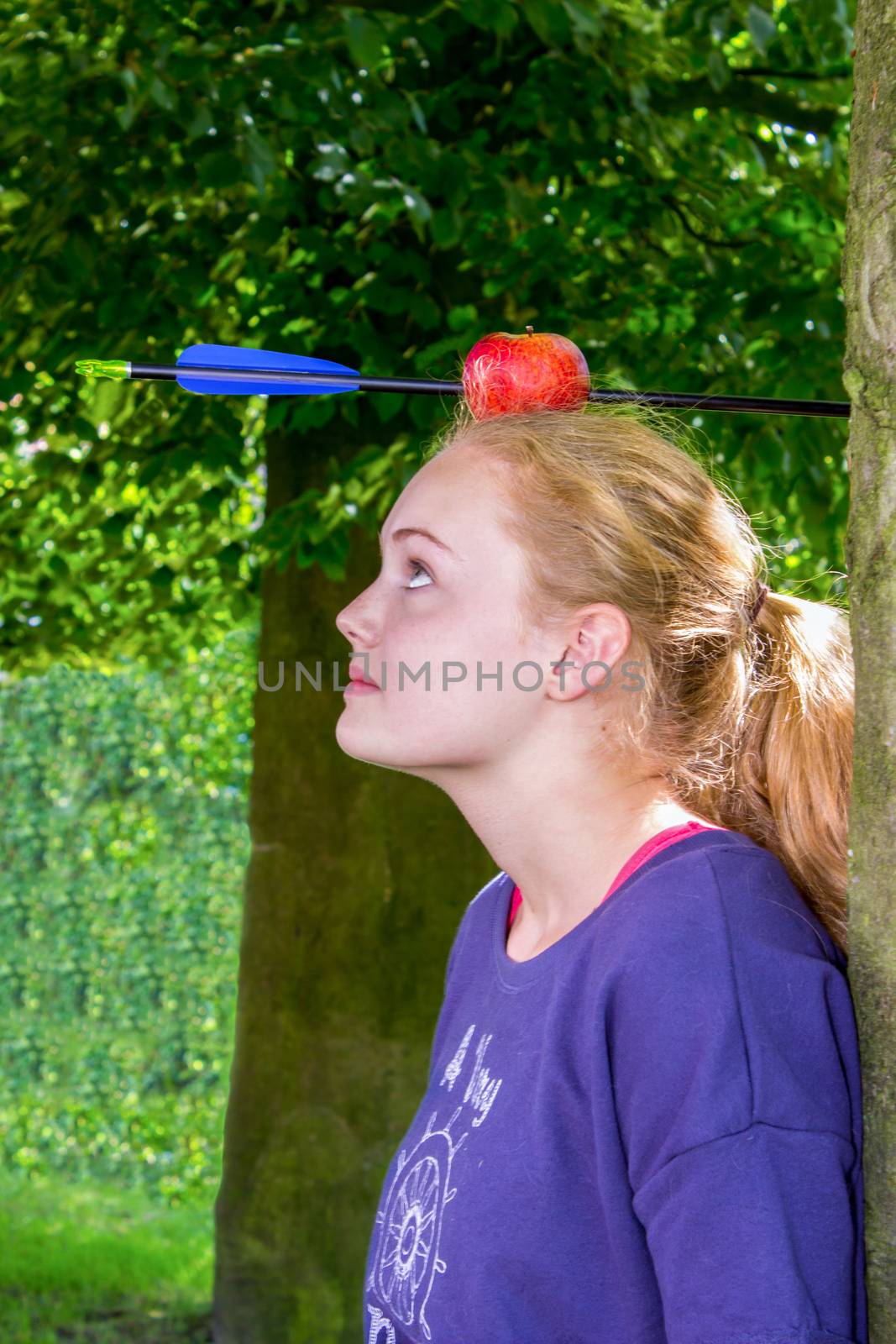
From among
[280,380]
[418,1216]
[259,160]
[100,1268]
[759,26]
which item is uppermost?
[759,26]

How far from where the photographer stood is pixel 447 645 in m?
1.50

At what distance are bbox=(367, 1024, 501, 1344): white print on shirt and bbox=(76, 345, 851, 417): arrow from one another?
71 centimetres

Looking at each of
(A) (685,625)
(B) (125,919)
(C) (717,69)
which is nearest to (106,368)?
(A) (685,625)

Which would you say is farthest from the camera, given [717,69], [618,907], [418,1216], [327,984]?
[327,984]

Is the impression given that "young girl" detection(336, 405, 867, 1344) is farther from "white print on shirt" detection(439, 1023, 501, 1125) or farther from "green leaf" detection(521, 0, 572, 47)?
"green leaf" detection(521, 0, 572, 47)

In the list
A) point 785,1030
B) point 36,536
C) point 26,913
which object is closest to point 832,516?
point 36,536

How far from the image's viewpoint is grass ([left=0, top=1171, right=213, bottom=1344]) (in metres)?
4.85

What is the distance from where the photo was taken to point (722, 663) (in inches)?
62.4

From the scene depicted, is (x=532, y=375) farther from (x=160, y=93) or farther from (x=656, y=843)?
(x=160, y=93)

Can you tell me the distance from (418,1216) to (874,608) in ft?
2.54

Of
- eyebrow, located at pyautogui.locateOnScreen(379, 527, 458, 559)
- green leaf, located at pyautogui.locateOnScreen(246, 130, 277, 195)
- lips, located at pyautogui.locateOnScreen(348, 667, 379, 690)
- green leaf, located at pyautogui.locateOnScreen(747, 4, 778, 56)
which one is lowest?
lips, located at pyautogui.locateOnScreen(348, 667, 379, 690)

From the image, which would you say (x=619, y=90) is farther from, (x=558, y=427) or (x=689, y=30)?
(x=558, y=427)

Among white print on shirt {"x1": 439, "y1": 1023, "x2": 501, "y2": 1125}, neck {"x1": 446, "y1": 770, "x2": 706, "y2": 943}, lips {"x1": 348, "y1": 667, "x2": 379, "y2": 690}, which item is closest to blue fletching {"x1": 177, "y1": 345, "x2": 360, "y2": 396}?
lips {"x1": 348, "y1": 667, "x2": 379, "y2": 690}

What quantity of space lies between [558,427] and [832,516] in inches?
107
